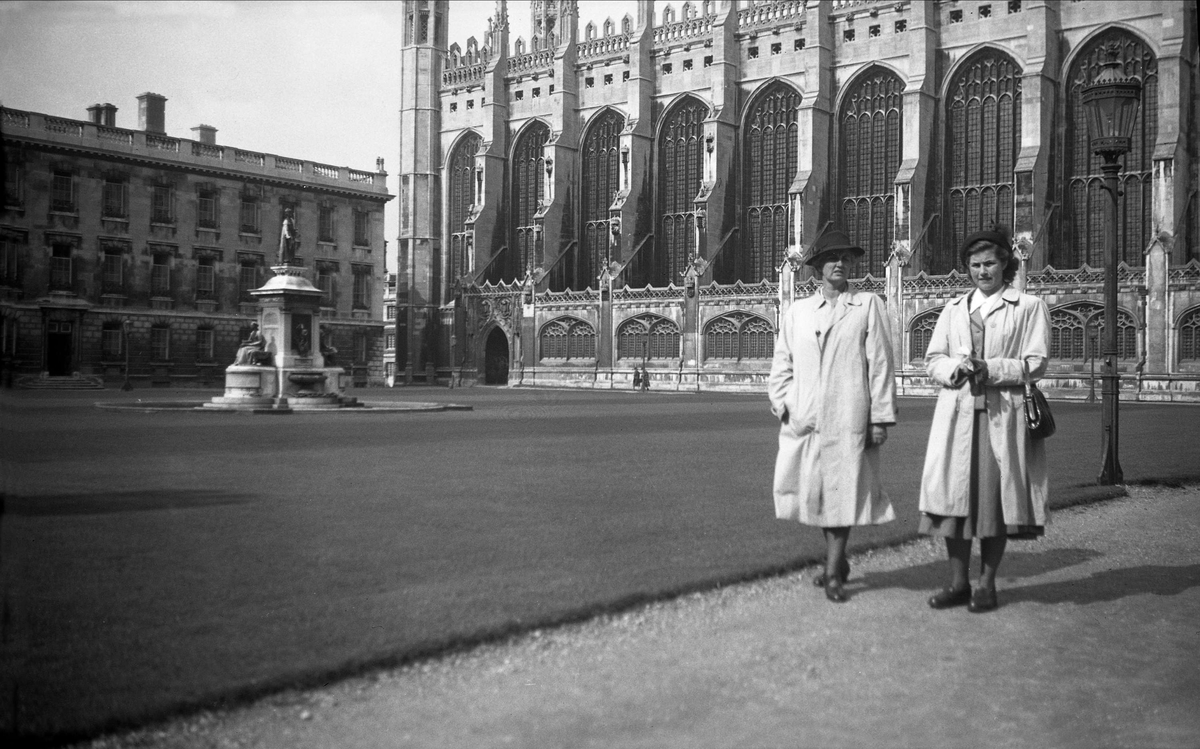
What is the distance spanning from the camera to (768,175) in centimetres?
5428

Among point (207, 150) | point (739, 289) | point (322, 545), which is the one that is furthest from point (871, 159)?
point (322, 545)

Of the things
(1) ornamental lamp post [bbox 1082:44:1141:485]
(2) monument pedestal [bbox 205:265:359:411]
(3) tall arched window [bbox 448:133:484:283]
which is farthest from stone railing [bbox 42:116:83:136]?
(3) tall arched window [bbox 448:133:484:283]

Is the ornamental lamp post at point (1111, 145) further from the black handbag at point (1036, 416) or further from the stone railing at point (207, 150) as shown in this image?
the stone railing at point (207, 150)

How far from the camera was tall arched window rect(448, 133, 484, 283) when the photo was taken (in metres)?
64.9

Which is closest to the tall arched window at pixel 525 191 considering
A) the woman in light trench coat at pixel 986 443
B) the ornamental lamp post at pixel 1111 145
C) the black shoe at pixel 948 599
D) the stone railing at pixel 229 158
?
the stone railing at pixel 229 158

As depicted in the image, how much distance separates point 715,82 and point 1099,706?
5209 cm

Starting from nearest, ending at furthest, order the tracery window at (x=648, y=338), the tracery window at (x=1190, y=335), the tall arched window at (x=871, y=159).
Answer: the tracery window at (x=1190, y=335) < the tall arched window at (x=871, y=159) < the tracery window at (x=648, y=338)

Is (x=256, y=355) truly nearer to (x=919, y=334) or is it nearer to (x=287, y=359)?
(x=287, y=359)

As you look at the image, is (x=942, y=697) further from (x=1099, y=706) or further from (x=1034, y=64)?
(x=1034, y=64)

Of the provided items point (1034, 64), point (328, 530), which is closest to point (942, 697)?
point (328, 530)

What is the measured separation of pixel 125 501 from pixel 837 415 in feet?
20.4

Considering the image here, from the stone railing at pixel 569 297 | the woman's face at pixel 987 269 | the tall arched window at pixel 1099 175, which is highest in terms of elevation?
the tall arched window at pixel 1099 175

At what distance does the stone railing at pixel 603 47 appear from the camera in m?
59.5

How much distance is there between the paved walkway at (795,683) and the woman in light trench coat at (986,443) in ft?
1.44
